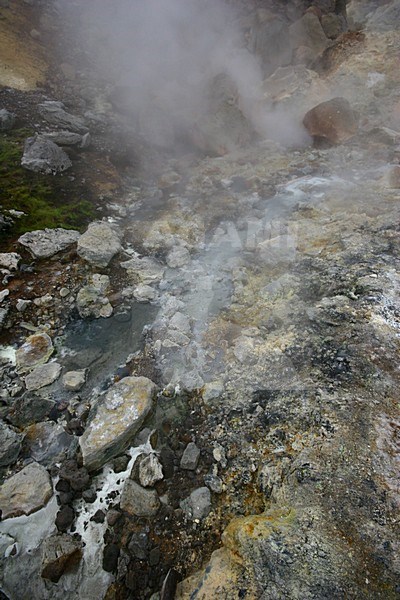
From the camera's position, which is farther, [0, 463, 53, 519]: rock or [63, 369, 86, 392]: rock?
[63, 369, 86, 392]: rock

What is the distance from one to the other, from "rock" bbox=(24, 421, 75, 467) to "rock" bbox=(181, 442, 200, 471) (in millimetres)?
993

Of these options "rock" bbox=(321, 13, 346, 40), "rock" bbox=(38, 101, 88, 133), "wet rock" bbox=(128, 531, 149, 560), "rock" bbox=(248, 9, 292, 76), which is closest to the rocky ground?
"wet rock" bbox=(128, 531, 149, 560)

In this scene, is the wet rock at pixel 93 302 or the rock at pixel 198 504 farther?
the wet rock at pixel 93 302

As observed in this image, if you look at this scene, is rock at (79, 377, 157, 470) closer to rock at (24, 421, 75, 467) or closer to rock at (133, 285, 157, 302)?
rock at (24, 421, 75, 467)

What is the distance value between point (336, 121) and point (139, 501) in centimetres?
799

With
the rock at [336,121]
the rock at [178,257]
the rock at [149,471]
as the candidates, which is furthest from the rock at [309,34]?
the rock at [149,471]

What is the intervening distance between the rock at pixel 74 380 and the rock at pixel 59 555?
1.21 meters

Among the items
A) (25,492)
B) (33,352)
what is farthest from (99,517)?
(33,352)

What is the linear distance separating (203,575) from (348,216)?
15.1 ft

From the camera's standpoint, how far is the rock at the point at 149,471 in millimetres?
2447

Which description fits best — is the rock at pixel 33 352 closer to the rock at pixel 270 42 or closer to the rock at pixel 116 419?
the rock at pixel 116 419

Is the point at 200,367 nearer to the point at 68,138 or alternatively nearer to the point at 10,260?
the point at 10,260

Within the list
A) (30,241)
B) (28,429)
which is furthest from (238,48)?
(28,429)

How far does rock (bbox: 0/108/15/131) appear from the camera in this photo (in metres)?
6.72
